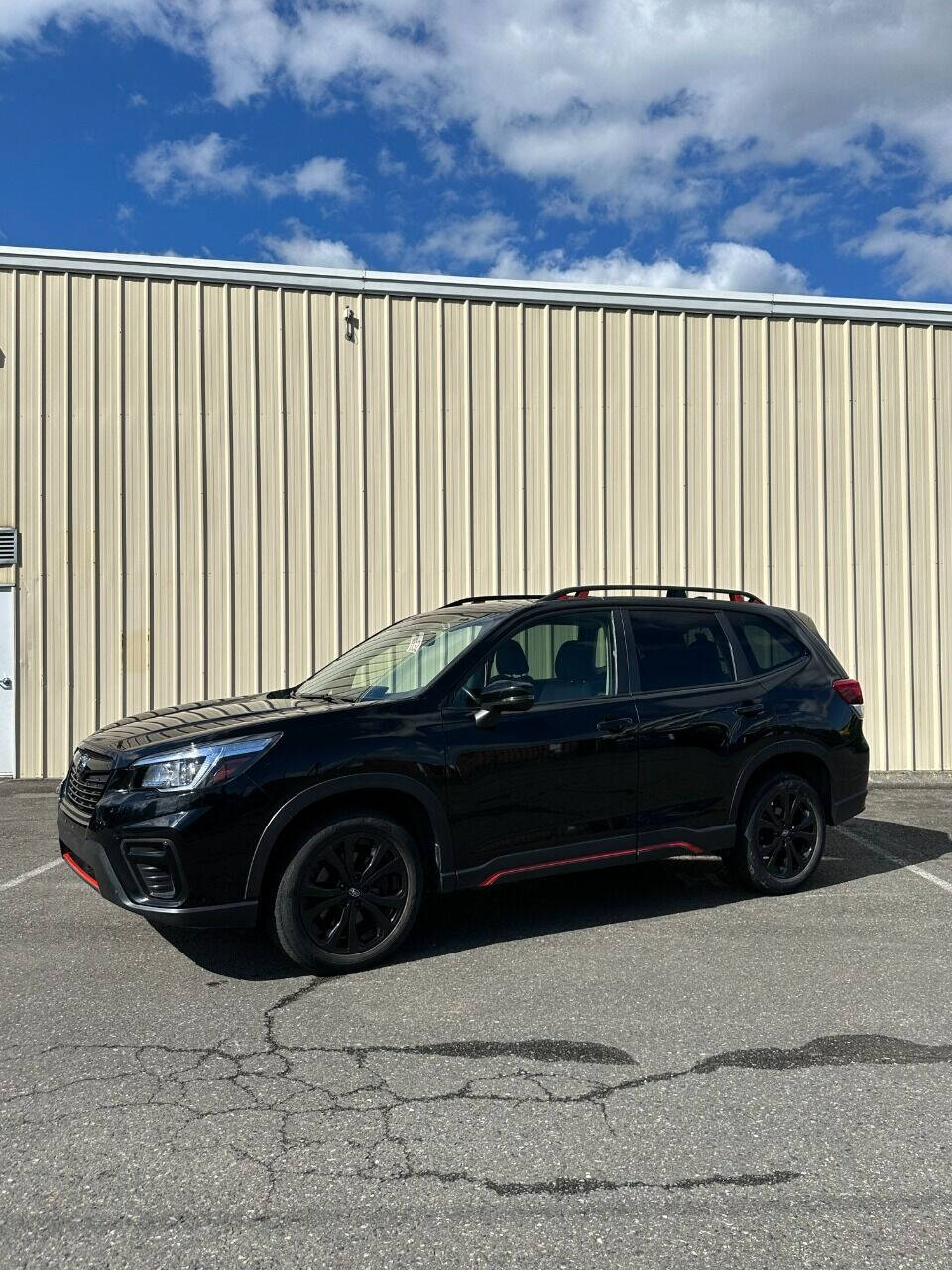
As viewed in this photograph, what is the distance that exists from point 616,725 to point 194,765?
222 cm

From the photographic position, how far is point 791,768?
620 centimetres

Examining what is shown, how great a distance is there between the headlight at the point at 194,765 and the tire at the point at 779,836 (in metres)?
3.00

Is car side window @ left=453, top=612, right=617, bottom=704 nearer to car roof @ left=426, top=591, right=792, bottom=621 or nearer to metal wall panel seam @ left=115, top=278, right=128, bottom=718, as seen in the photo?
car roof @ left=426, top=591, right=792, bottom=621

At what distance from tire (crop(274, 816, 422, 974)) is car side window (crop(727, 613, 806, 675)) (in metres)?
2.51

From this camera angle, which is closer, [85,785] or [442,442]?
[85,785]

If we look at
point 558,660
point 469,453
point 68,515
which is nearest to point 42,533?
point 68,515

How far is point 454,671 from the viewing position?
5184 mm

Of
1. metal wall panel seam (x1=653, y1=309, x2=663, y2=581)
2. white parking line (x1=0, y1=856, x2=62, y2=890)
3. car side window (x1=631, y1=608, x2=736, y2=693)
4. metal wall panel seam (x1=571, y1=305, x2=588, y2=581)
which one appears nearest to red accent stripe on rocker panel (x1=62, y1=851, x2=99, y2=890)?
white parking line (x1=0, y1=856, x2=62, y2=890)

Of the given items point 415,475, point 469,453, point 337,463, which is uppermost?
point 469,453

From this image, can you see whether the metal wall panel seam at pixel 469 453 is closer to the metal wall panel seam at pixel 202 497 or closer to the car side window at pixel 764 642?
the metal wall panel seam at pixel 202 497

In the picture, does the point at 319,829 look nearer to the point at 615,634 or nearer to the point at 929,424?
the point at 615,634

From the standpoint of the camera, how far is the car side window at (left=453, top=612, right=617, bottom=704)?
5.32 meters

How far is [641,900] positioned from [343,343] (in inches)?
293

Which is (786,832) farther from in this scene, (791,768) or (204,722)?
(204,722)
